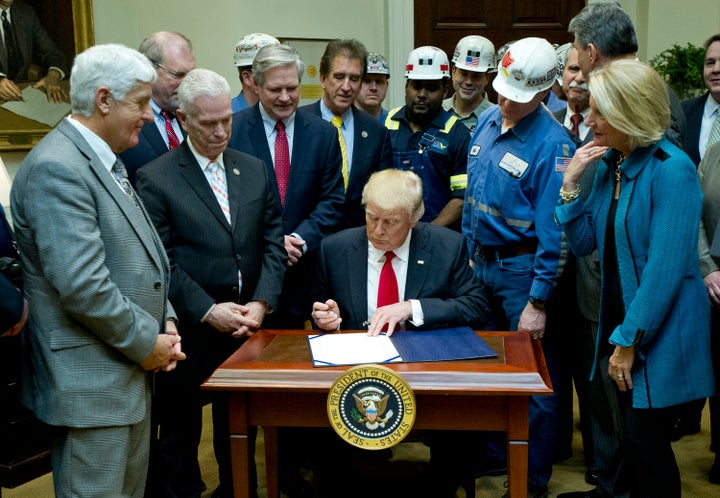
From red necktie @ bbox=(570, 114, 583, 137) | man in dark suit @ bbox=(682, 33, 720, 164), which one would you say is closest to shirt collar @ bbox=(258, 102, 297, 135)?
red necktie @ bbox=(570, 114, 583, 137)

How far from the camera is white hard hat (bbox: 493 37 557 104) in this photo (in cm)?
305

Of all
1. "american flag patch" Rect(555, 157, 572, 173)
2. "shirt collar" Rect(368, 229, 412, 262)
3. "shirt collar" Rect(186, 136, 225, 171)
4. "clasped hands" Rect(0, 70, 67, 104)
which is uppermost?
"clasped hands" Rect(0, 70, 67, 104)

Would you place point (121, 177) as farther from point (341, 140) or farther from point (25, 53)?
point (25, 53)

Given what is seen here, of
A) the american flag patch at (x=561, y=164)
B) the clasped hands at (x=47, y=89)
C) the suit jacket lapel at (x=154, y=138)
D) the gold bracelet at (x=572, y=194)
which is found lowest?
the gold bracelet at (x=572, y=194)

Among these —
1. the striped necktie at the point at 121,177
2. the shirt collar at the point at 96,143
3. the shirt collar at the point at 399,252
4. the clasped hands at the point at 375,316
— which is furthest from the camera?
the shirt collar at the point at 399,252

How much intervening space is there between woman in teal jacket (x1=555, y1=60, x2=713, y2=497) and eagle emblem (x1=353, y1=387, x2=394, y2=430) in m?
0.72

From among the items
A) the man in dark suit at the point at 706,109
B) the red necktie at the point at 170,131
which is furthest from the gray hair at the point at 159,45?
the man in dark suit at the point at 706,109

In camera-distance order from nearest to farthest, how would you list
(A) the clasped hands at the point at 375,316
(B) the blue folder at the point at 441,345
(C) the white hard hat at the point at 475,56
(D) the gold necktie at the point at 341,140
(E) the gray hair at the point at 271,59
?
(B) the blue folder at the point at 441,345 → (A) the clasped hands at the point at 375,316 → (E) the gray hair at the point at 271,59 → (D) the gold necktie at the point at 341,140 → (C) the white hard hat at the point at 475,56

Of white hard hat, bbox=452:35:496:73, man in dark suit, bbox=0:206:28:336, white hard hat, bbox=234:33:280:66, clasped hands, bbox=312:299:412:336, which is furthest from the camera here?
white hard hat, bbox=452:35:496:73

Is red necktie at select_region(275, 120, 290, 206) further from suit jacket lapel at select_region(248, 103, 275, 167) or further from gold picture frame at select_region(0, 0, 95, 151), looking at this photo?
gold picture frame at select_region(0, 0, 95, 151)

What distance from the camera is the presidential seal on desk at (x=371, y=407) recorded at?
2.22 meters

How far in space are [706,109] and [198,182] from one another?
278 centimetres

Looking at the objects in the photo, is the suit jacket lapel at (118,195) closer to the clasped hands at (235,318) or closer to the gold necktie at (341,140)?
the clasped hands at (235,318)

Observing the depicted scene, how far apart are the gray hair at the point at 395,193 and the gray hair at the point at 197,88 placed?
62 cm
